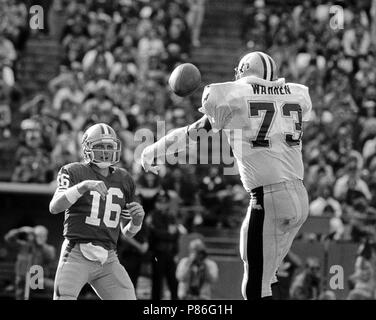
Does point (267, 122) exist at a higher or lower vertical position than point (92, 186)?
higher

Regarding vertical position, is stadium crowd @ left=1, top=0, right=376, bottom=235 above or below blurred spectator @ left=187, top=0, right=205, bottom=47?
below

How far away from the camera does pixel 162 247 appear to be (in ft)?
38.1


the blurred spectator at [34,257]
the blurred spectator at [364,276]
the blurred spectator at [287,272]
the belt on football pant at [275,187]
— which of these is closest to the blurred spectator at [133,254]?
the blurred spectator at [34,257]

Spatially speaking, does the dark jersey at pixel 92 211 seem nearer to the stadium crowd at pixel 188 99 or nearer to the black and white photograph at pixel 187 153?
the black and white photograph at pixel 187 153

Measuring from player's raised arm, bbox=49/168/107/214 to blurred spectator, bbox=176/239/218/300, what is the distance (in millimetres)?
3822

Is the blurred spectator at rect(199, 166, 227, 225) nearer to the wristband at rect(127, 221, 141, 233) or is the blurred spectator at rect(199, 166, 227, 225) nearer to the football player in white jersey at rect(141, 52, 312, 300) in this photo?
the wristband at rect(127, 221, 141, 233)

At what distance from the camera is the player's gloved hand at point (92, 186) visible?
24.1ft

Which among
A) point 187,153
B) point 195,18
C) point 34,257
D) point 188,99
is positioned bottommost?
point 34,257

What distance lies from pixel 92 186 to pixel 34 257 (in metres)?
4.05

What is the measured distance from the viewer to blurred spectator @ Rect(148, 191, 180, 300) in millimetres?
11562

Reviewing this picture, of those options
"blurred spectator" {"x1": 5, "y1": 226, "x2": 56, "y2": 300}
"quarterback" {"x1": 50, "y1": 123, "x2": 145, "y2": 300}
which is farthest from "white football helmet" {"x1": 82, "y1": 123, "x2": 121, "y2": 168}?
"blurred spectator" {"x1": 5, "y1": 226, "x2": 56, "y2": 300}

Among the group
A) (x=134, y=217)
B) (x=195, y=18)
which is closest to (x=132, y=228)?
(x=134, y=217)

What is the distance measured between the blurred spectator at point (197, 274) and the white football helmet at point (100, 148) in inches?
143

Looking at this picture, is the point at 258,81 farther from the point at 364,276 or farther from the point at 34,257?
the point at 34,257
